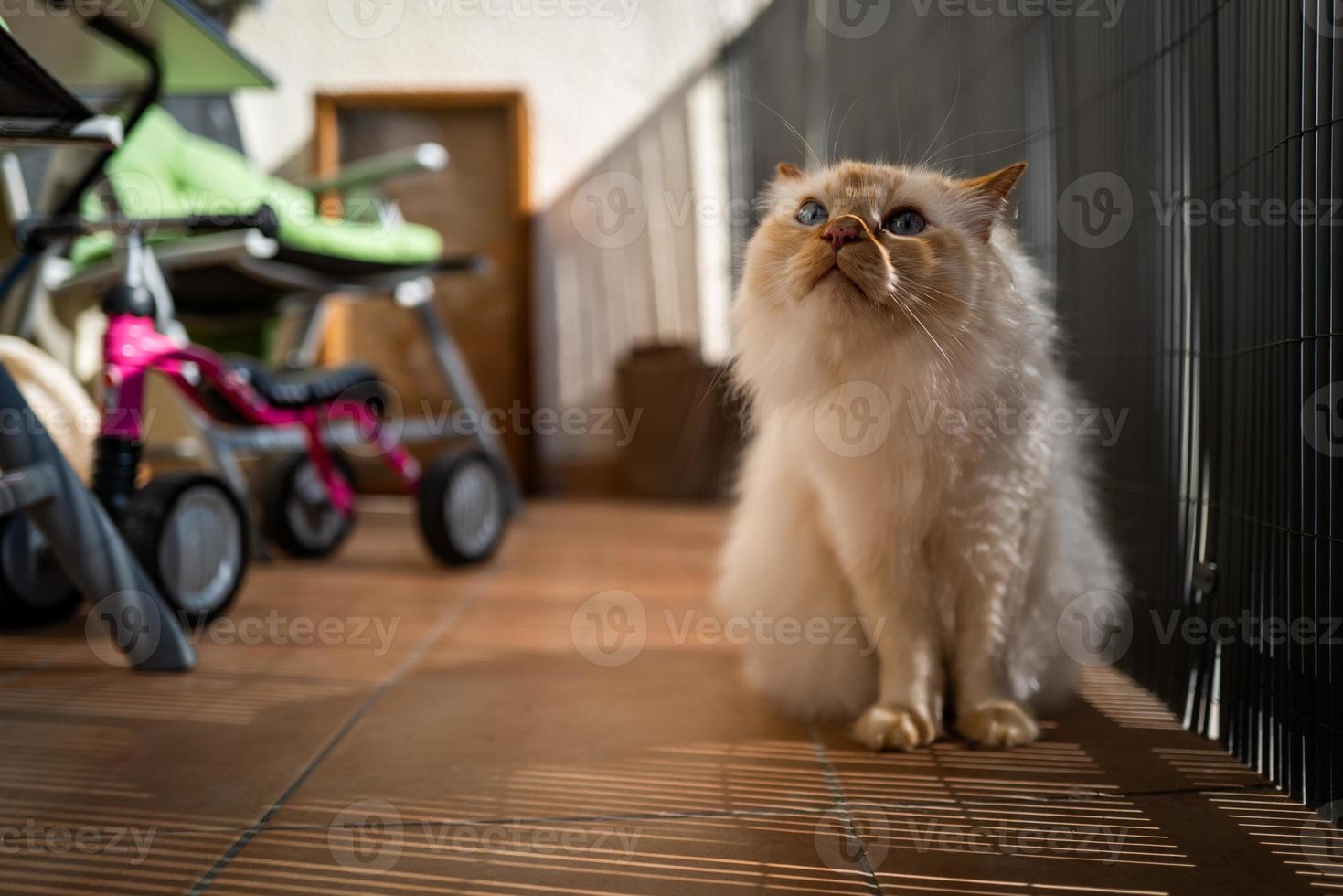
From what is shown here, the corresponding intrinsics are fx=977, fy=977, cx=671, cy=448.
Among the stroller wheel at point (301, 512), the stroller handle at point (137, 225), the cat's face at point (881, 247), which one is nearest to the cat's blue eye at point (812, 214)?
the cat's face at point (881, 247)

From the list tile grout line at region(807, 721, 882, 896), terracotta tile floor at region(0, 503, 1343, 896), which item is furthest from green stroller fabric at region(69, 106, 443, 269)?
tile grout line at region(807, 721, 882, 896)

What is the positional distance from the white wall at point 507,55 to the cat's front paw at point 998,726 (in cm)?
348

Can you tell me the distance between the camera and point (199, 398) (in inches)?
82.4

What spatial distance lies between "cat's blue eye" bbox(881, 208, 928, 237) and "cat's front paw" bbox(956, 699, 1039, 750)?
1.91 feet

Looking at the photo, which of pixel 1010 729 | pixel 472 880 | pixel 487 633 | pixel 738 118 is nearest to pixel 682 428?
pixel 738 118

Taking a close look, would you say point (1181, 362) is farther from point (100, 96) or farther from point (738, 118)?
point (738, 118)

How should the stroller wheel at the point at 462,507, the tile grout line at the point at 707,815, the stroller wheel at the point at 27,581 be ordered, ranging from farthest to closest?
1. the stroller wheel at the point at 462,507
2. the stroller wheel at the point at 27,581
3. the tile grout line at the point at 707,815

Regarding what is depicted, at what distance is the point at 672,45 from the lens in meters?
4.18

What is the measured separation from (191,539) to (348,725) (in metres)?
0.57

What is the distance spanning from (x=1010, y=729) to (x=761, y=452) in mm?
500

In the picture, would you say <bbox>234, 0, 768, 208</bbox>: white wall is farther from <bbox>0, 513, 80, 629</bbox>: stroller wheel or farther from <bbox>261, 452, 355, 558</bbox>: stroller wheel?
<bbox>0, 513, 80, 629</bbox>: stroller wheel

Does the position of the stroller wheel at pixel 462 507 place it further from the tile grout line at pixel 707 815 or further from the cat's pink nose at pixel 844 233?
the cat's pink nose at pixel 844 233

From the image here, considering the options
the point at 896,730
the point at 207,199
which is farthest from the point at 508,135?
the point at 896,730

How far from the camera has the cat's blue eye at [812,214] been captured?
1.15 m
